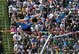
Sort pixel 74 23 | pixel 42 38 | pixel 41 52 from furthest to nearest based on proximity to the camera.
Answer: pixel 74 23, pixel 42 38, pixel 41 52

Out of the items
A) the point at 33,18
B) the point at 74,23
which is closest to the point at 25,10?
the point at 33,18

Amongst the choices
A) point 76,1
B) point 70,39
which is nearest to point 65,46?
point 70,39

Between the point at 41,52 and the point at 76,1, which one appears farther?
the point at 76,1

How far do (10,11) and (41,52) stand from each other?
4180mm

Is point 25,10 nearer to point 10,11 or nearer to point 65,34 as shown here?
point 10,11

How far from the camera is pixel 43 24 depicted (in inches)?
904

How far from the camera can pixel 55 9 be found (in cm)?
2395

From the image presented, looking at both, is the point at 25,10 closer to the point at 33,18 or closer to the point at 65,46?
the point at 33,18

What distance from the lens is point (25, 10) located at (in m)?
23.8

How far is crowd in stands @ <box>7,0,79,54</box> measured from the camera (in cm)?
2172

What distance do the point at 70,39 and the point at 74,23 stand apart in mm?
1339

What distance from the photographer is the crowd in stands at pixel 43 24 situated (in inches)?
855

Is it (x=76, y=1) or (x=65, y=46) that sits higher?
(x=76, y=1)

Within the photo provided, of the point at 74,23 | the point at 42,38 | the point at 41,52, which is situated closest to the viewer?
the point at 41,52
